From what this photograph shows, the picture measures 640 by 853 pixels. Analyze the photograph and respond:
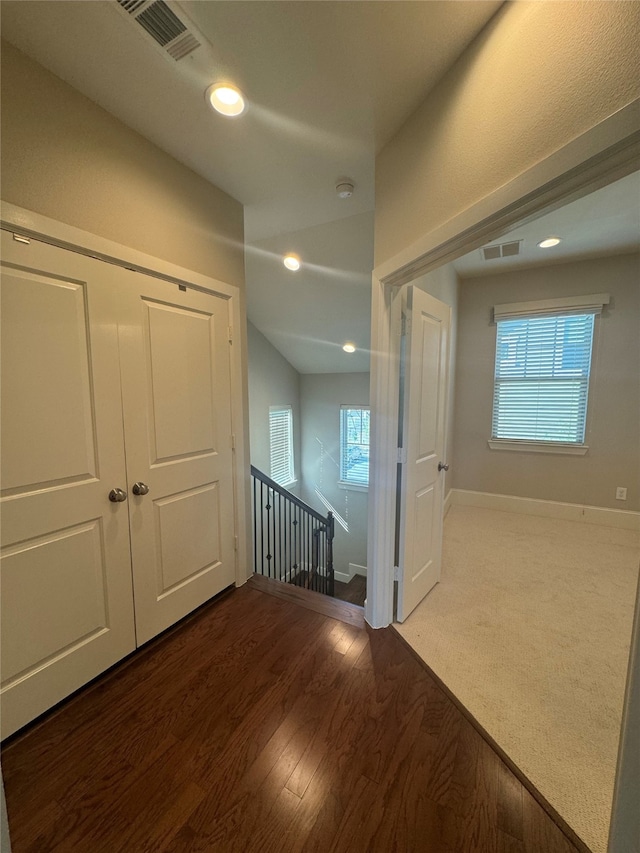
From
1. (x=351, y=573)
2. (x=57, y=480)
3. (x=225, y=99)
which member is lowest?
(x=351, y=573)

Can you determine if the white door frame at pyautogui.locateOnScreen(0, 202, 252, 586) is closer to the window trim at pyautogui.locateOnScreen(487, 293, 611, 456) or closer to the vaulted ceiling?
the vaulted ceiling

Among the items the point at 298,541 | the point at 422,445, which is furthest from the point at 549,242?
the point at 298,541

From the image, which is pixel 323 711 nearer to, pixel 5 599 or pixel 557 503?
pixel 5 599

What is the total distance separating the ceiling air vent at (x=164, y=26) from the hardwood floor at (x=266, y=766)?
2742 mm

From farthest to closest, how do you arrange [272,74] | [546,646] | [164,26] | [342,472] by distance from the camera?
[342,472], [546,646], [272,74], [164,26]

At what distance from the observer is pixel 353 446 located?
579cm

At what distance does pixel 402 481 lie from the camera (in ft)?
6.33

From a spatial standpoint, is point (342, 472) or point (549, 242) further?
point (342, 472)

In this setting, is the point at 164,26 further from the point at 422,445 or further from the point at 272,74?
the point at 422,445

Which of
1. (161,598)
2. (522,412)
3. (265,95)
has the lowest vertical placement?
(161,598)

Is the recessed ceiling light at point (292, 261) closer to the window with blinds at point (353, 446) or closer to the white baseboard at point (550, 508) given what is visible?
the window with blinds at point (353, 446)

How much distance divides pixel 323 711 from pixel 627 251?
448 cm

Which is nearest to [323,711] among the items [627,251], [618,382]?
[618,382]

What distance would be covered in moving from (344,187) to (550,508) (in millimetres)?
3766
